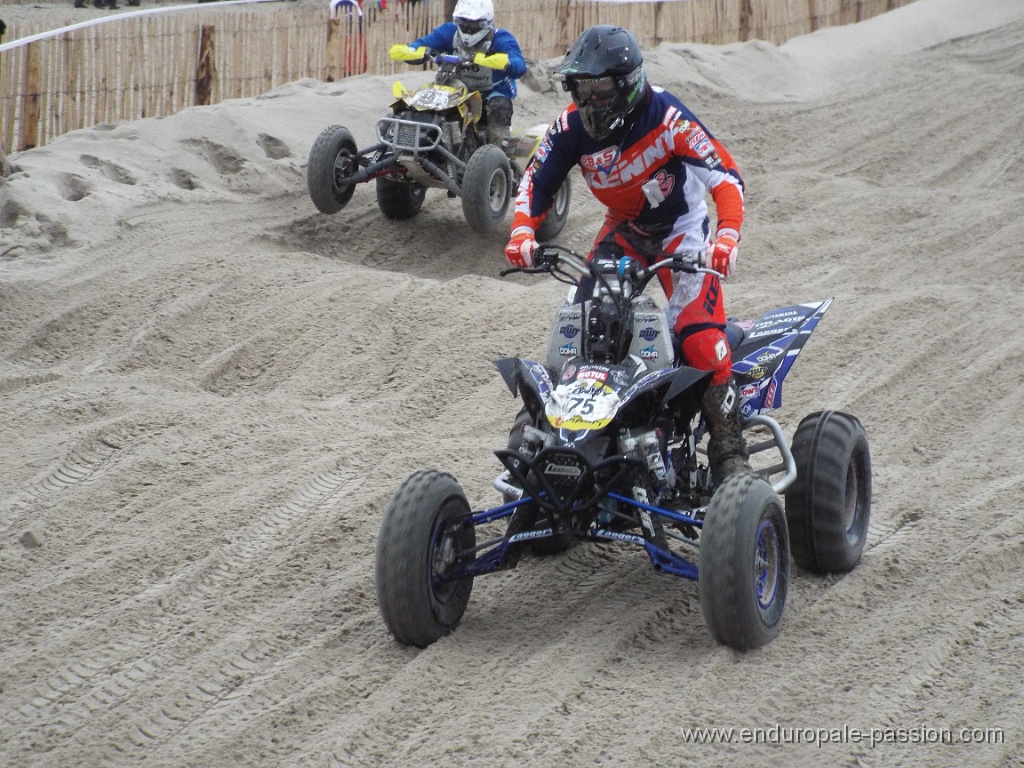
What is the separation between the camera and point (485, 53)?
1041cm

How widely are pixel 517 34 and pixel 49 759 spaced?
520 inches

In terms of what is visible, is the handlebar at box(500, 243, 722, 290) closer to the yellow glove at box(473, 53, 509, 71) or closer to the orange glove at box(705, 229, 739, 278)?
the orange glove at box(705, 229, 739, 278)

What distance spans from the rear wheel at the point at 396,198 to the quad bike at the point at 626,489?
19.9 ft

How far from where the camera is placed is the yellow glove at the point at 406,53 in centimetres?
1007

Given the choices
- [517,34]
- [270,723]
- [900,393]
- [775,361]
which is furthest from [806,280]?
[517,34]

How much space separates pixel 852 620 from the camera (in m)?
4.54

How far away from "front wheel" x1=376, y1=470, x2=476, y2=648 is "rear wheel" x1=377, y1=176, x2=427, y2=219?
6516 millimetres

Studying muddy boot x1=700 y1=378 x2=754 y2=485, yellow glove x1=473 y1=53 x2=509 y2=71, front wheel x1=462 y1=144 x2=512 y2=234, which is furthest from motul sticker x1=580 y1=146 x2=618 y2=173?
yellow glove x1=473 y1=53 x2=509 y2=71

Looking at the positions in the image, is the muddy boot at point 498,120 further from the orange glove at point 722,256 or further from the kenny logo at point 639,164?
the orange glove at point 722,256

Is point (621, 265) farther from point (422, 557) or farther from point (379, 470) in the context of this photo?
point (379, 470)

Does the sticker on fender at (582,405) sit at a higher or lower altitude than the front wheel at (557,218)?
lower

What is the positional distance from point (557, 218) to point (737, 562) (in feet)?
22.6

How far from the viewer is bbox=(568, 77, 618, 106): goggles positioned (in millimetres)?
4648

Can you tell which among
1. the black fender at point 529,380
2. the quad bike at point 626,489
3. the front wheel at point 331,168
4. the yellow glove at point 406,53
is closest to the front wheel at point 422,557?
the quad bike at point 626,489
